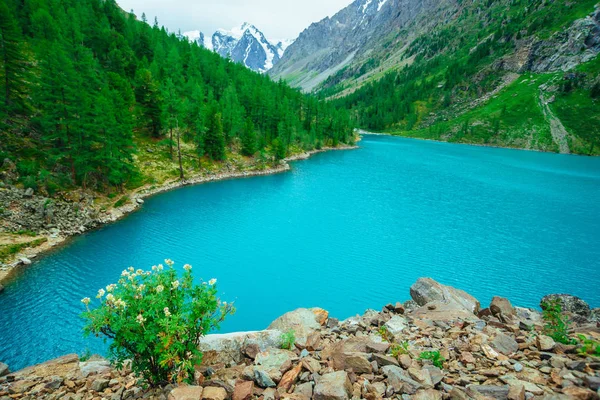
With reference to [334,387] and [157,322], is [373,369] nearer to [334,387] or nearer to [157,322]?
[334,387]

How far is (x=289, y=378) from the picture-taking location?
9297mm

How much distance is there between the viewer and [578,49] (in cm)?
18200

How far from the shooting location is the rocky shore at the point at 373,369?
8.25m

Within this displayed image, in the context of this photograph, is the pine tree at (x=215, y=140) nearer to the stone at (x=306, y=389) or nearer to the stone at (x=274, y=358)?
the stone at (x=274, y=358)

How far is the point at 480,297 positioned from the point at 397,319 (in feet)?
71.3

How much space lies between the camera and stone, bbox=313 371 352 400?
8172mm

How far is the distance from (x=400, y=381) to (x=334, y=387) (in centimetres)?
200

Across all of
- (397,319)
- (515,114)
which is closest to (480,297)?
(397,319)

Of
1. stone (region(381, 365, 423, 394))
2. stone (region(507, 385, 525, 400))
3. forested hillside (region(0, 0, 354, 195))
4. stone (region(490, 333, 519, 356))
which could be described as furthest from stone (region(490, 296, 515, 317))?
forested hillside (region(0, 0, 354, 195))

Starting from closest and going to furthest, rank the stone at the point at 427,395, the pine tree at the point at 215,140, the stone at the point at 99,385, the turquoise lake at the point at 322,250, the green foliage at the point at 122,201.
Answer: the stone at the point at 427,395 → the stone at the point at 99,385 → the turquoise lake at the point at 322,250 → the green foliage at the point at 122,201 → the pine tree at the point at 215,140

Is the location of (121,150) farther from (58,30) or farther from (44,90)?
(58,30)

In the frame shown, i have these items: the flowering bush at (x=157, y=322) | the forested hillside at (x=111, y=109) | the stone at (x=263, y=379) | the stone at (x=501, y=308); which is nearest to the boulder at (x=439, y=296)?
the stone at (x=501, y=308)

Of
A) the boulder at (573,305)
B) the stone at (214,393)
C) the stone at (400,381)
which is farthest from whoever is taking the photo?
the boulder at (573,305)

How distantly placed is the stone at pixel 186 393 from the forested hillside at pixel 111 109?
1896 inches
